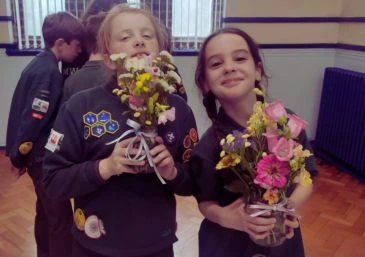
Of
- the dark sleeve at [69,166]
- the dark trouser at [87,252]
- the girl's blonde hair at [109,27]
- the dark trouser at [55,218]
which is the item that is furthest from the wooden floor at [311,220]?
the girl's blonde hair at [109,27]

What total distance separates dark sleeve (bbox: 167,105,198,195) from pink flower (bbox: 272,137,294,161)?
1.11 ft

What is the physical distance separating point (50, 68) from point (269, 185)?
1300mm

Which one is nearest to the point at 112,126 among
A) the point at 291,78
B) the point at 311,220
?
the point at 311,220

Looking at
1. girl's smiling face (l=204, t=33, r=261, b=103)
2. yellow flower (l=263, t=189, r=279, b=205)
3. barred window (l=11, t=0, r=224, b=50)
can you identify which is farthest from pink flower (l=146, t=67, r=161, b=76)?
barred window (l=11, t=0, r=224, b=50)

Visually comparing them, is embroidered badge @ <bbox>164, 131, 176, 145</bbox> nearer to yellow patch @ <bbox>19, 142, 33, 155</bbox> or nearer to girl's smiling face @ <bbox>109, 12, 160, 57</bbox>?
girl's smiling face @ <bbox>109, 12, 160, 57</bbox>

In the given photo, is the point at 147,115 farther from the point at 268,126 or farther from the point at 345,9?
the point at 345,9

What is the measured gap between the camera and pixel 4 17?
4.06 metres

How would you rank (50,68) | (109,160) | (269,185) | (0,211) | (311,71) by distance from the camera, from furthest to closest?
(311,71) → (0,211) → (50,68) → (109,160) → (269,185)

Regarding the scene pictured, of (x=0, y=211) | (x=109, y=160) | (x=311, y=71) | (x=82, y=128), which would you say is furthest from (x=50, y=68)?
(x=311, y=71)

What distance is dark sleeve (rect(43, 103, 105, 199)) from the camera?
115cm

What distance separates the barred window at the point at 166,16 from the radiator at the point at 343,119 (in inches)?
54.3

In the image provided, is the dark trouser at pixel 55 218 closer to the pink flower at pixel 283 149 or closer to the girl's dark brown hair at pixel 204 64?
the girl's dark brown hair at pixel 204 64

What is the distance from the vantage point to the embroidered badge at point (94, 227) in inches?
48.0

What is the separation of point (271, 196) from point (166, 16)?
11.8ft
